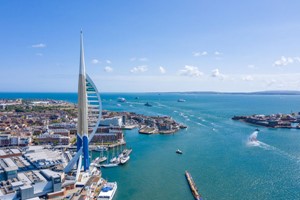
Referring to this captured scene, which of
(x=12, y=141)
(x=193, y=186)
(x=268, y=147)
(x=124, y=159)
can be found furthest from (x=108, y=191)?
(x=268, y=147)

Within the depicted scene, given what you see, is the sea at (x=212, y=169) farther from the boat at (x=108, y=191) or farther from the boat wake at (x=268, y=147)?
the boat at (x=108, y=191)

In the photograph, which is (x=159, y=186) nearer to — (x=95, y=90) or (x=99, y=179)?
(x=99, y=179)

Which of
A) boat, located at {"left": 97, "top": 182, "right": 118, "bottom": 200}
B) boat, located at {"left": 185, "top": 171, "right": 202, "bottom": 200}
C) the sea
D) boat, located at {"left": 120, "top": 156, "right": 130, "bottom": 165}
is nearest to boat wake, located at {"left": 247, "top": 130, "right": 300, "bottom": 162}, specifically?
the sea

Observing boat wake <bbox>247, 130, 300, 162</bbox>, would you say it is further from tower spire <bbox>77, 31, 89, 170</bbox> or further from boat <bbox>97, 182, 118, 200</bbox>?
tower spire <bbox>77, 31, 89, 170</bbox>

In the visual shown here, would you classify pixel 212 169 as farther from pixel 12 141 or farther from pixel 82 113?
pixel 12 141

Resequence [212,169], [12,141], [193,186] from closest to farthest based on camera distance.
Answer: [193,186] → [212,169] → [12,141]

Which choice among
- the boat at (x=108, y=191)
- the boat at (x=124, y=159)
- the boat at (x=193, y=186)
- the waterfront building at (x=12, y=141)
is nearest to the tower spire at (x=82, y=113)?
the boat at (x=108, y=191)

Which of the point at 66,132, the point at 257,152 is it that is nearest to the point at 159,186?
the point at 257,152

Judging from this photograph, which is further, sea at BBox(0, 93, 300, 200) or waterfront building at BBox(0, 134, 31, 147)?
waterfront building at BBox(0, 134, 31, 147)
